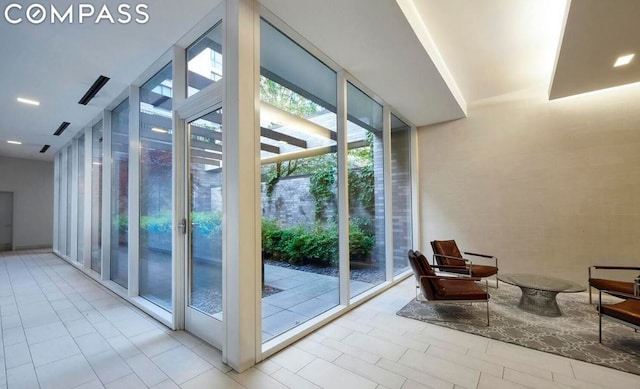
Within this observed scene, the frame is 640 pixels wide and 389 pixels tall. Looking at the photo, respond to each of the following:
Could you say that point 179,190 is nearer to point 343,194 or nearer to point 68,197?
point 343,194

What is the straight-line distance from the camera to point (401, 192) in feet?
18.7

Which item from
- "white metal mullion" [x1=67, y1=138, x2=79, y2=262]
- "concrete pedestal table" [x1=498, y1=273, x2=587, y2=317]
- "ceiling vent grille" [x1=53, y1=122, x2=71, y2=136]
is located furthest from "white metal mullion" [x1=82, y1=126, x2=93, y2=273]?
"concrete pedestal table" [x1=498, y1=273, x2=587, y2=317]

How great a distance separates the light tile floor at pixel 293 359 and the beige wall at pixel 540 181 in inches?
113

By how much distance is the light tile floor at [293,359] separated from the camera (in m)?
2.13

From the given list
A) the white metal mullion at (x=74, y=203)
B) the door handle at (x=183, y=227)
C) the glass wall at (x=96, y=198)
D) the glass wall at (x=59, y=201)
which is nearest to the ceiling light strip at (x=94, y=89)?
the glass wall at (x=96, y=198)

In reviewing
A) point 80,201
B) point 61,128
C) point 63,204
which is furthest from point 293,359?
point 63,204

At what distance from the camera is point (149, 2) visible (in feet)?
8.01

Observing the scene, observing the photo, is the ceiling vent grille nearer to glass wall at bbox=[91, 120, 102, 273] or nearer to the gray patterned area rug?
glass wall at bbox=[91, 120, 102, 273]

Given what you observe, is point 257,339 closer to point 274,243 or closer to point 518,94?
point 274,243

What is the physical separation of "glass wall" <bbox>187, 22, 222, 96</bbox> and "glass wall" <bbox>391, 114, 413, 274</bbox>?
3.54 m

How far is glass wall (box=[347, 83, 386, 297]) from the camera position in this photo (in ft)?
13.2

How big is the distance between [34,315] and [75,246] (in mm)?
3941

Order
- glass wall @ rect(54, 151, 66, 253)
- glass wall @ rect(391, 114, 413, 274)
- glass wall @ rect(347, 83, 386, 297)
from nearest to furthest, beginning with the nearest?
glass wall @ rect(347, 83, 386, 297) < glass wall @ rect(391, 114, 413, 274) < glass wall @ rect(54, 151, 66, 253)

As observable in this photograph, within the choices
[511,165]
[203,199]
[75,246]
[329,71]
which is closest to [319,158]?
[329,71]
